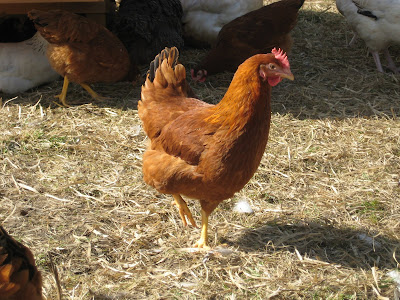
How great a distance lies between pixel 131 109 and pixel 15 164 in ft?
4.80

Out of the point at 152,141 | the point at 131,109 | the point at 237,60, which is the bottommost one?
the point at 131,109

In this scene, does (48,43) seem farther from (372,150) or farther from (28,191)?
(372,150)

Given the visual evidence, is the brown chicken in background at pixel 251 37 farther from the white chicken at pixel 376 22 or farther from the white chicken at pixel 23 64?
the white chicken at pixel 23 64

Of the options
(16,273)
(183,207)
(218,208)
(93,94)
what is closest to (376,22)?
(93,94)

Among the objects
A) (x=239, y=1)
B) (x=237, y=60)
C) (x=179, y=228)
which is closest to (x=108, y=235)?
(x=179, y=228)

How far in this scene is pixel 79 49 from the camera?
187 inches

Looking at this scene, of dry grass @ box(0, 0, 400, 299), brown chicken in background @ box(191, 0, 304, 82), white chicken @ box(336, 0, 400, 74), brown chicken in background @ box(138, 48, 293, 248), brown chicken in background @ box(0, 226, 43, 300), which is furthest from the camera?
white chicken @ box(336, 0, 400, 74)

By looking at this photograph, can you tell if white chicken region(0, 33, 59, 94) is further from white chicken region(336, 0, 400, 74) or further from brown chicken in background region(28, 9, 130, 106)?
white chicken region(336, 0, 400, 74)

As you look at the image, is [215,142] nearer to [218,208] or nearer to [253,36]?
[218,208]

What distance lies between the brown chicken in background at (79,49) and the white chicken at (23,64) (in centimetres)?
43

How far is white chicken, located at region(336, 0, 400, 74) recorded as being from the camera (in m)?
5.57

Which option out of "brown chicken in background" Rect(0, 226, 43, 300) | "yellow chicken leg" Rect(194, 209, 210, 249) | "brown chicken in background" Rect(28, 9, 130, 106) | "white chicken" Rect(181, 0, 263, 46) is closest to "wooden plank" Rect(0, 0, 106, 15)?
"brown chicken in background" Rect(28, 9, 130, 106)

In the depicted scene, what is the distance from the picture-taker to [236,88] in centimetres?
257

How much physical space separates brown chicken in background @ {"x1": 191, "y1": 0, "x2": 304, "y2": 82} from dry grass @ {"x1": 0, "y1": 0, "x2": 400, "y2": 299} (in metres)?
0.45
